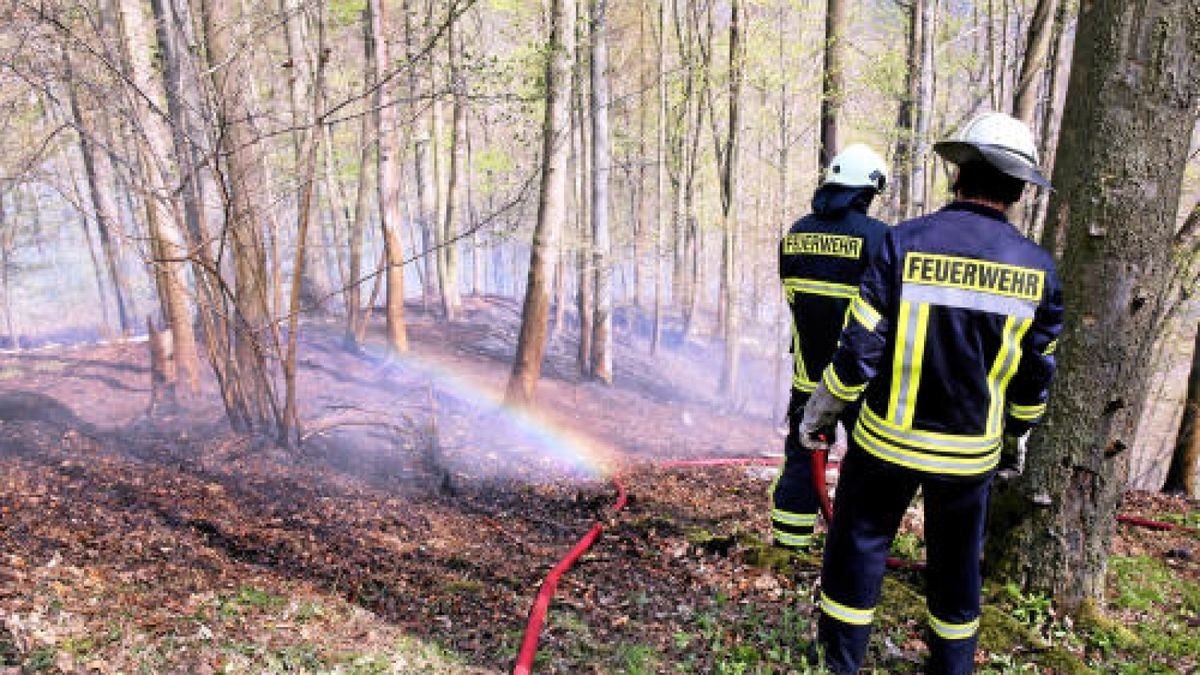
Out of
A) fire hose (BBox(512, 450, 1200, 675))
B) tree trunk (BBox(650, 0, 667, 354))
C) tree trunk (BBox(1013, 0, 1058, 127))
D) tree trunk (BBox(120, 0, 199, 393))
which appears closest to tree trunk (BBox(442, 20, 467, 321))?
tree trunk (BBox(650, 0, 667, 354))

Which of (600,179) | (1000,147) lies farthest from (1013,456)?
(600,179)

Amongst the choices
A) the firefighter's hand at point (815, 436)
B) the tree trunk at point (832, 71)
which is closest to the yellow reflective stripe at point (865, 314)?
the firefighter's hand at point (815, 436)

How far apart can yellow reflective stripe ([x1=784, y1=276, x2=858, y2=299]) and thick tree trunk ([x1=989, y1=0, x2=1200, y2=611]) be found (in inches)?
40.8

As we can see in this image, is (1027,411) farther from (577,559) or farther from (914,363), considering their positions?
(577,559)

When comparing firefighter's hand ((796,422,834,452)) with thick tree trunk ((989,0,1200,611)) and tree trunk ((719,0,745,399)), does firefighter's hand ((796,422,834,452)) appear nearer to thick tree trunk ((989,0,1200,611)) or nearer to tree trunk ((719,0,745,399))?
thick tree trunk ((989,0,1200,611))

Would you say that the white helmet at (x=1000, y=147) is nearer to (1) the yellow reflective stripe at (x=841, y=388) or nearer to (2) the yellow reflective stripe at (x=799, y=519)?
(1) the yellow reflective stripe at (x=841, y=388)

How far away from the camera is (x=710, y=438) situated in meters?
14.4

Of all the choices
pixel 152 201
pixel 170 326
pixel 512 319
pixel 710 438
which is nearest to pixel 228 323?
pixel 152 201

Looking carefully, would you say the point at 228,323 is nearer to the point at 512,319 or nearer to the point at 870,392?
the point at 870,392

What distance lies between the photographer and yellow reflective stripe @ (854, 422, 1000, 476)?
2.68m

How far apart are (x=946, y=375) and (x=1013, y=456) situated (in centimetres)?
80

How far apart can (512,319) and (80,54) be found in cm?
1559

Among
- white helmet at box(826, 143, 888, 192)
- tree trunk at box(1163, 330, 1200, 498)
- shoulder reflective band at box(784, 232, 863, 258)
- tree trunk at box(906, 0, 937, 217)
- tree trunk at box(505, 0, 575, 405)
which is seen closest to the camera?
shoulder reflective band at box(784, 232, 863, 258)

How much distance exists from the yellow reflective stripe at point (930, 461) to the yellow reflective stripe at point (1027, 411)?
0.73 ft
